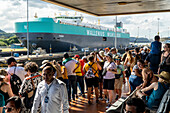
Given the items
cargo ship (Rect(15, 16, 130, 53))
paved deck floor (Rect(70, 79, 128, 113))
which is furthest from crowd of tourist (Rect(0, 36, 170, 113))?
cargo ship (Rect(15, 16, 130, 53))

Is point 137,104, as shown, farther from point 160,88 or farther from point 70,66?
point 70,66

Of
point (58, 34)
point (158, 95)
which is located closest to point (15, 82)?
point (158, 95)

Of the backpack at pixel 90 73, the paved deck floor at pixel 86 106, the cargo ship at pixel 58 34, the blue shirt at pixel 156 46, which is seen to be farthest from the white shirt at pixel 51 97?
the cargo ship at pixel 58 34

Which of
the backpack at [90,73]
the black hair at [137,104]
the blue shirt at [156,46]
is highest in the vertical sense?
the blue shirt at [156,46]

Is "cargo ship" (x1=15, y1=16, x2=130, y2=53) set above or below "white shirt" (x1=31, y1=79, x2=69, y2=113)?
above

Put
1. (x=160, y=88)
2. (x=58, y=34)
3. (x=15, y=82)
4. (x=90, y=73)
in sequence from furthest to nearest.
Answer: (x=58, y=34) < (x=90, y=73) < (x=15, y=82) < (x=160, y=88)

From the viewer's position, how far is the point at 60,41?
34188 millimetres

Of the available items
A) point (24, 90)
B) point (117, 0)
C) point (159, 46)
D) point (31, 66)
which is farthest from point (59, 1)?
point (159, 46)

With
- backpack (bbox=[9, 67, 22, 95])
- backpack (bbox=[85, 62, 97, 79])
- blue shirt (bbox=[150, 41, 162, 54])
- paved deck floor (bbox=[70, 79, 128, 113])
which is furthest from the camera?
blue shirt (bbox=[150, 41, 162, 54])

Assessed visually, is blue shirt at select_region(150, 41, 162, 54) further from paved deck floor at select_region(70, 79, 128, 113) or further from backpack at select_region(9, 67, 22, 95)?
backpack at select_region(9, 67, 22, 95)

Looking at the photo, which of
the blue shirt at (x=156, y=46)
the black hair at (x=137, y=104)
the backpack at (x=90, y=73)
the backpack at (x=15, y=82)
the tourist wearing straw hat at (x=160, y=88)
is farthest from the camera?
the blue shirt at (x=156, y=46)

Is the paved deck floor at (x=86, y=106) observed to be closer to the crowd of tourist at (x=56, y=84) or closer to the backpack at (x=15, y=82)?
the crowd of tourist at (x=56, y=84)

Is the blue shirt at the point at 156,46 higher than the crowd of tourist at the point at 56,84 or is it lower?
higher

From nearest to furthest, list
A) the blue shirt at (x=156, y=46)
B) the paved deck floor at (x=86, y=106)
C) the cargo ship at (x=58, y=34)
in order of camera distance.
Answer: the paved deck floor at (x=86, y=106) → the blue shirt at (x=156, y=46) → the cargo ship at (x=58, y=34)
